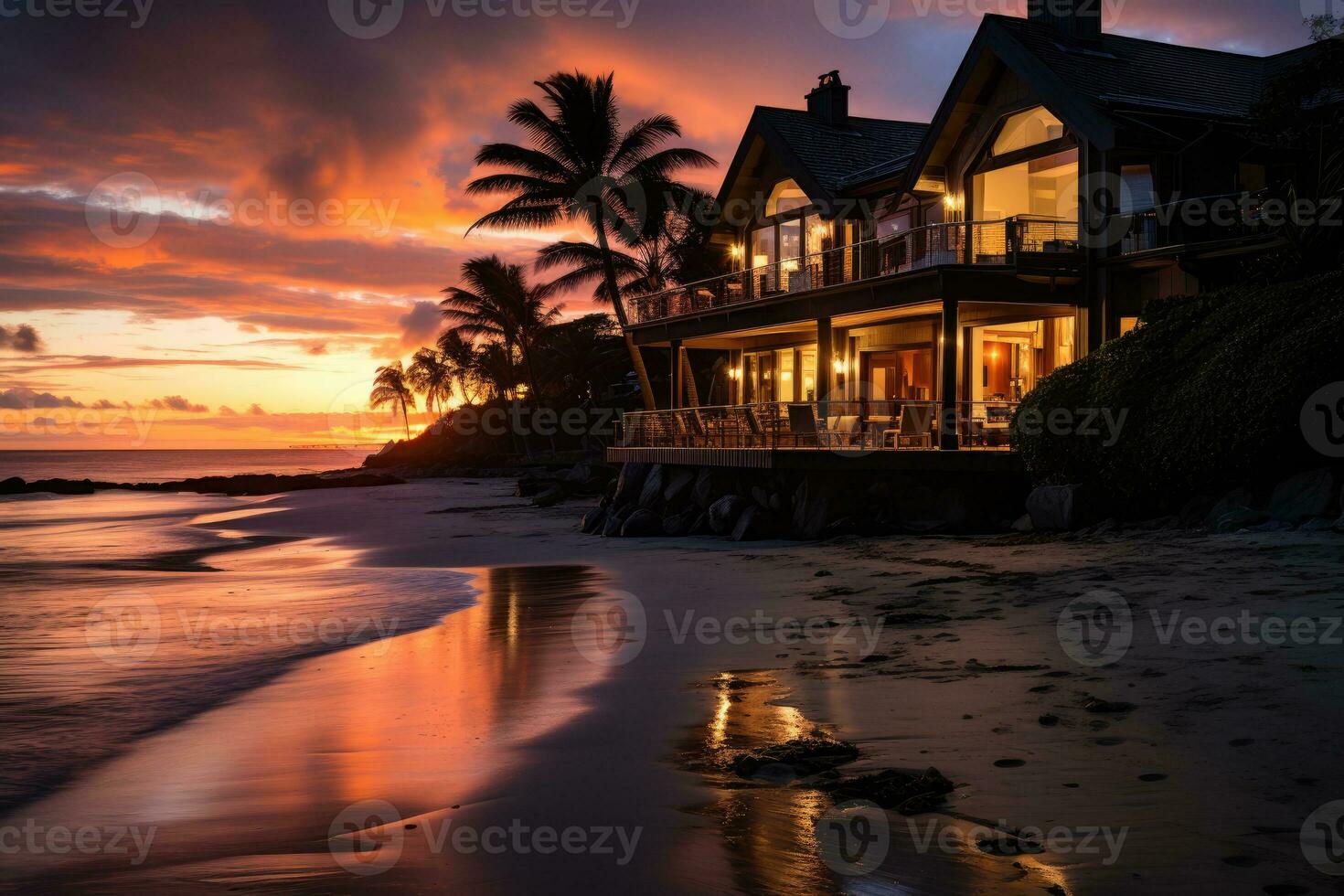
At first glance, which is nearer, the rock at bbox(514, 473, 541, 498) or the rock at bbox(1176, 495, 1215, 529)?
the rock at bbox(1176, 495, 1215, 529)

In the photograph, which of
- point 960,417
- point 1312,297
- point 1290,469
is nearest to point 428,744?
point 1290,469

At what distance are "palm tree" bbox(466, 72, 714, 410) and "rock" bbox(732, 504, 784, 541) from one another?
13.2m

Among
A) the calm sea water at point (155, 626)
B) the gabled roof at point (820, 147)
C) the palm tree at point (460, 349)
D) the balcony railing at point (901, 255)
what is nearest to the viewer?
the calm sea water at point (155, 626)

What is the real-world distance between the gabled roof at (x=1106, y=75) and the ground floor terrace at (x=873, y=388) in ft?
12.6

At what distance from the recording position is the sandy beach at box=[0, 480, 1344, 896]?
4172 millimetres

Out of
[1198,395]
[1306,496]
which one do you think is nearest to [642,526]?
[1198,395]

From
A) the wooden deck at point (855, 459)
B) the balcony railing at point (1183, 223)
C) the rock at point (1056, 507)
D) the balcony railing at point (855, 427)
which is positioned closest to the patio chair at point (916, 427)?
the balcony railing at point (855, 427)

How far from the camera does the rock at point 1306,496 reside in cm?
1062

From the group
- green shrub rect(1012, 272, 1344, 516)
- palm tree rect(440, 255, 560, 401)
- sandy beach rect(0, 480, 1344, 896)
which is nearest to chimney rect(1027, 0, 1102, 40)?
green shrub rect(1012, 272, 1344, 516)

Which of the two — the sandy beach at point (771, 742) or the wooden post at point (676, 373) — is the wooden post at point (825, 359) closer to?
the wooden post at point (676, 373)

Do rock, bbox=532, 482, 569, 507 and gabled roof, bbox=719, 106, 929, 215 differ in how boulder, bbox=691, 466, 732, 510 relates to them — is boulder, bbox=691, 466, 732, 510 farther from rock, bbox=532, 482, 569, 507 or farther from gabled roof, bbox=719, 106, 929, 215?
rock, bbox=532, 482, 569, 507

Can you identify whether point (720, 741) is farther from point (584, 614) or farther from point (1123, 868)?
point (584, 614)

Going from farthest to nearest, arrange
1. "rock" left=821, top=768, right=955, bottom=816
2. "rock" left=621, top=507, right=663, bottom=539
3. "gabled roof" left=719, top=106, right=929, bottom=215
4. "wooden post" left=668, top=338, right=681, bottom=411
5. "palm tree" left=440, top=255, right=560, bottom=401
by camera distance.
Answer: "palm tree" left=440, top=255, right=560, bottom=401, "wooden post" left=668, top=338, right=681, bottom=411, "gabled roof" left=719, top=106, right=929, bottom=215, "rock" left=621, top=507, right=663, bottom=539, "rock" left=821, top=768, right=955, bottom=816

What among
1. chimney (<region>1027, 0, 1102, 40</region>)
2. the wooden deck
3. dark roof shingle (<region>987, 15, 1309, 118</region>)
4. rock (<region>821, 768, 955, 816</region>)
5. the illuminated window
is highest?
chimney (<region>1027, 0, 1102, 40</region>)
